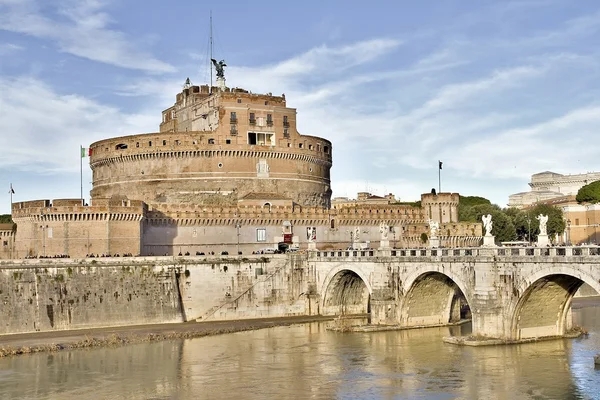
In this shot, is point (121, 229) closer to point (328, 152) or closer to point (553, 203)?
point (328, 152)

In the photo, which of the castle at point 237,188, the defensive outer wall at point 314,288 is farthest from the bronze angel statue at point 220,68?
the defensive outer wall at point 314,288

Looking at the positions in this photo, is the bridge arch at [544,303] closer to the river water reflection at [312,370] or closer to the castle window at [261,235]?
the river water reflection at [312,370]

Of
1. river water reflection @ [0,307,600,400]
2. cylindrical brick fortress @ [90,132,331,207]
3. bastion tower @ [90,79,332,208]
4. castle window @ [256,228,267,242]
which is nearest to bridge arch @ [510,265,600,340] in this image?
river water reflection @ [0,307,600,400]

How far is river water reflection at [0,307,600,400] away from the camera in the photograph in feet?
118

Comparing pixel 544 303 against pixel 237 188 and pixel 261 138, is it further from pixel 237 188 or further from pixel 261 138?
pixel 261 138

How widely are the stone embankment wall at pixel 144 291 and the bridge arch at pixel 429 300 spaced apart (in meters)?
11.1

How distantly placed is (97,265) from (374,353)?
2179cm

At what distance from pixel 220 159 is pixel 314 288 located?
26481 mm

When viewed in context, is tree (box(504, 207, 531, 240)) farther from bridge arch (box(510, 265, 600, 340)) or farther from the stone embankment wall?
bridge arch (box(510, 265, 600, 340))

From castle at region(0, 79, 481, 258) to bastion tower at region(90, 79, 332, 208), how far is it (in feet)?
0.35

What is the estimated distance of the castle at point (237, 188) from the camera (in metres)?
74.6

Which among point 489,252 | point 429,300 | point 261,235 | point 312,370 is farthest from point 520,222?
point 312,370

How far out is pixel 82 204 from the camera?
65.1 meters

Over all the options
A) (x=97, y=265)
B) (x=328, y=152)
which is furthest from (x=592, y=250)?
(x=328, y=152)
